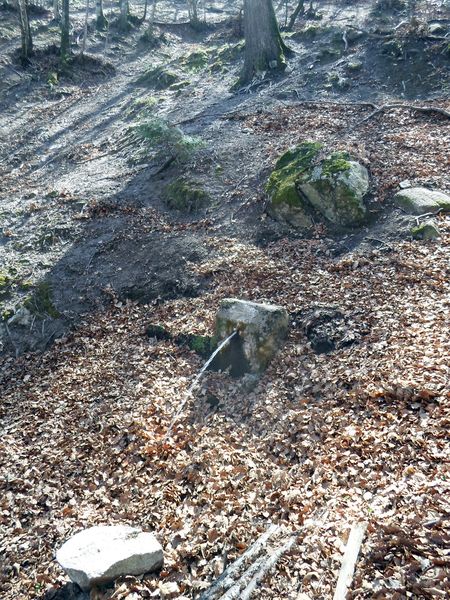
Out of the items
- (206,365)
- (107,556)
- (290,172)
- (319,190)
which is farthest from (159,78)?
(107,556)

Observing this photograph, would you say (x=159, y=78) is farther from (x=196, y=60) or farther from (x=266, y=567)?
(x=266, y=567)

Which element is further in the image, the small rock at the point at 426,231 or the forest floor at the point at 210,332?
the small rock at the point at 426,231

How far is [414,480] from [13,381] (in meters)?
6.71

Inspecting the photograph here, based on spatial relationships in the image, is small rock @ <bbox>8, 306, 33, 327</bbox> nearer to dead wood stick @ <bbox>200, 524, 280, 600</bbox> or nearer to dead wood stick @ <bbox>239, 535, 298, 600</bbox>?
dead wood stick @ <bbox>200, 524, 280, 600</bbox>

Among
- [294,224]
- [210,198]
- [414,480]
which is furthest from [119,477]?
[210,198]

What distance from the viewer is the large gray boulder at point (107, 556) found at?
4.46 m

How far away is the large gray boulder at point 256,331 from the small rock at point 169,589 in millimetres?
3514

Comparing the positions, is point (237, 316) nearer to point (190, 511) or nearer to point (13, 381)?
point (190, 511)

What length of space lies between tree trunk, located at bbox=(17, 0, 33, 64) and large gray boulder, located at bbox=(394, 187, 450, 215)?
722 inches

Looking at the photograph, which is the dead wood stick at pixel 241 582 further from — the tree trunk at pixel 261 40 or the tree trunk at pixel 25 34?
the tree trunk at pixel 25 34

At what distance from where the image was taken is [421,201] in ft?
29.5

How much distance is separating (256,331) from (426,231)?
386 centimetres

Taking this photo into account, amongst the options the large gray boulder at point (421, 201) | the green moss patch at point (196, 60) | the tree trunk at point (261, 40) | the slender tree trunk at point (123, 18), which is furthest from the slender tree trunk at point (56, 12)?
the large gray boulder at point (421, 201)

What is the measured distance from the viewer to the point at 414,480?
4.61 m
